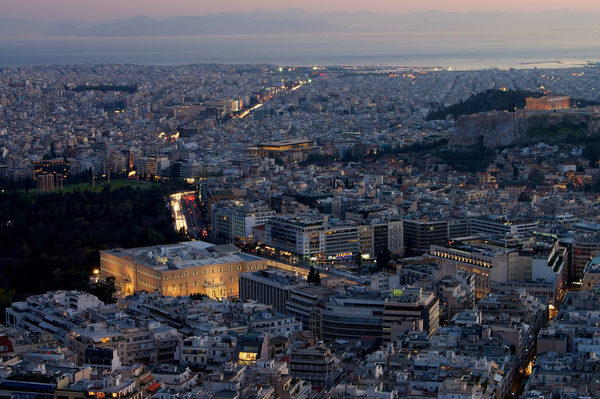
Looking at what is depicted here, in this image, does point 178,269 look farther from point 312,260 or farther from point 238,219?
point 238,219

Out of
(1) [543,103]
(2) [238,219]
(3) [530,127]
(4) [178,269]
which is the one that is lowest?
(2) [238,219]

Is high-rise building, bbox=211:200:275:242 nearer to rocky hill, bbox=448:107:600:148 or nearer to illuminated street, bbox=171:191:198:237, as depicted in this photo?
illuminated street, bbox=171:191:198:237

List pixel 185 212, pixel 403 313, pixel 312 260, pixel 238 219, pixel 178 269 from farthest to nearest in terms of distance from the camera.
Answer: pixel 185 212
pixel 238 219
pixel 312 260
pixel 178 269
pixel 403 313

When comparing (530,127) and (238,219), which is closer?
(238,219)

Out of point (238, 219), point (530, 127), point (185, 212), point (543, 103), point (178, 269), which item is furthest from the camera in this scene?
point (543, 103)

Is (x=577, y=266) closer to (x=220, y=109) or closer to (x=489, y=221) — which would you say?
(x=489, y=221)

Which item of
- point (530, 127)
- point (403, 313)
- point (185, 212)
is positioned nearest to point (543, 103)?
point (530, 127)

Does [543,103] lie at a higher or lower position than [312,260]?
higher

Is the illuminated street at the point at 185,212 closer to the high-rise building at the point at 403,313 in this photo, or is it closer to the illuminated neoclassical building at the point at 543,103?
the high-rise building at the point at 403,313

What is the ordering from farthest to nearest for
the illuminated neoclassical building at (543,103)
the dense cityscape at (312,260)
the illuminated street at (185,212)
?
the illuminated neoclassical building at (543,103)
the illuminated street at (185,212)
the dense cityscape at (312,260)

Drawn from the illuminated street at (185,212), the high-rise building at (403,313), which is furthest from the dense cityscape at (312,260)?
the illuminated street at (185,212)
